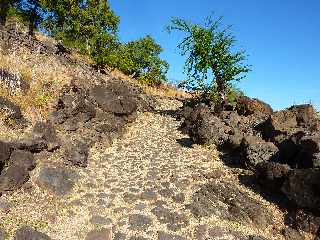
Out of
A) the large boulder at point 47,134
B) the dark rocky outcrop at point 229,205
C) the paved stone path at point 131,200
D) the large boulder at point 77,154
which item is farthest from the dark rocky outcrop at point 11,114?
the dark rocky outcrop at point 229,205

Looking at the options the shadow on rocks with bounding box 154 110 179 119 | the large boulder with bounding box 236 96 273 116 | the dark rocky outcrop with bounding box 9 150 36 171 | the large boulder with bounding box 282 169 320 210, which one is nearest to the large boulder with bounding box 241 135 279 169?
the large boulder with bounding box 282 169 320 210

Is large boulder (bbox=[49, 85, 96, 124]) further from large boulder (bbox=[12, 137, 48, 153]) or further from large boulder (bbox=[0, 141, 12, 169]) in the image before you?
large boulder (bbox=[0, 141, 12, 169])

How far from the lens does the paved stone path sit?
1612 centimetres

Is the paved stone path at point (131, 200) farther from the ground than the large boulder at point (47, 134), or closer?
closer

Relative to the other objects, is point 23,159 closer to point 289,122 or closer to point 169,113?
point 289,122

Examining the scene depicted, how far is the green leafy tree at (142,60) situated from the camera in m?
50.9

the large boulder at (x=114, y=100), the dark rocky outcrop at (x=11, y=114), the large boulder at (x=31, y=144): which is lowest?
the large boulder at (x=31, y=144)

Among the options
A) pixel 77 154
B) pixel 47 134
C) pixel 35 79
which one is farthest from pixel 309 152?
pixel 35 79

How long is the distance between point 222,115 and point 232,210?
13774 millimetres

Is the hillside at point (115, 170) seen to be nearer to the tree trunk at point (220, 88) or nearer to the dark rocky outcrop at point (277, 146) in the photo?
the dark rocky outcrop at point (277, 146)

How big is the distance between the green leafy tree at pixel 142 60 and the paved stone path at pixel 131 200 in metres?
23.9

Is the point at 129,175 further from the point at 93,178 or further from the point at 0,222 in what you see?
the point at 0,222

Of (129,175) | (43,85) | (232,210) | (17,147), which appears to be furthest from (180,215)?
(43,85)

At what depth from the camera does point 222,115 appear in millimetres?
31219
